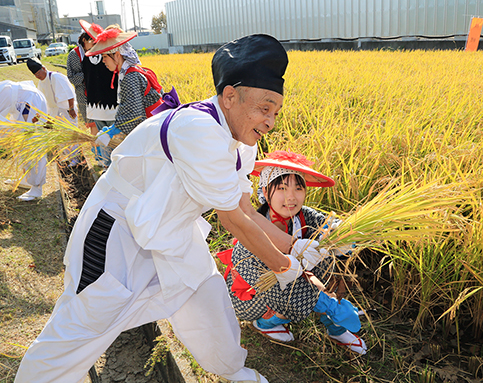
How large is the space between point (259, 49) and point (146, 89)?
6.87 ft

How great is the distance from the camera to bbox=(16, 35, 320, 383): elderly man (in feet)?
4.00

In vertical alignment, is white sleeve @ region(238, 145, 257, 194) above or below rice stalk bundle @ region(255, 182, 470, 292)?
above

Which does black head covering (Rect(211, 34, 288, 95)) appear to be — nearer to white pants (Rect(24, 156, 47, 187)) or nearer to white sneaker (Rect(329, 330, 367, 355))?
white sneaker (Rect(329, 330, 367, 355))

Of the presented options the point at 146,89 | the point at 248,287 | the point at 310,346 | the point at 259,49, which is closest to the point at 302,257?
the point at 248,287

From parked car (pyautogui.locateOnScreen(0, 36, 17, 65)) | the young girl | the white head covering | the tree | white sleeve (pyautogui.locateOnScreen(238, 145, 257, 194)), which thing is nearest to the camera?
white sleeve (pyautogui.locateOnScreen(238, 145, 257, 194))

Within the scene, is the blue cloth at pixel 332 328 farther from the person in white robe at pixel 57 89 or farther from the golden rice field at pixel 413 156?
Answer: the person in white robe at pixel 57 89

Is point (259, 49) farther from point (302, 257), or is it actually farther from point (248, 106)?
point (302, 257)

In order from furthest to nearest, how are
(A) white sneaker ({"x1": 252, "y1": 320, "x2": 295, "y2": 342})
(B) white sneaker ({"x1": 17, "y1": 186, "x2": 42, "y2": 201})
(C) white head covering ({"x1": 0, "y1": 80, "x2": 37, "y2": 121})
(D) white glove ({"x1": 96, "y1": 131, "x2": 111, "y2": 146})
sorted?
(B) white sneaker ({"x1": 17, "y1": 186, "x2": 42, "y2": 201}) < (C) white head covering ({"x1": 0, "y1": 80, "x2": 37, "y2": 121}) < (D) white glove ({"x1": 96, "y1": 131, "x2": 111, "y2": 146}) < (A) white sneaker ({"x1": 252, "y1": 320, "x2": 295, "y2": 342})

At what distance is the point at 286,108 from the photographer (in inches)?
163

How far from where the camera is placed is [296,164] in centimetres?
182

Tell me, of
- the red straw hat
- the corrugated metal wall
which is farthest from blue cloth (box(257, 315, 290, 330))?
the corrugated metal wall

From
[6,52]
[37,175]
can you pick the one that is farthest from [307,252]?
[6,52]

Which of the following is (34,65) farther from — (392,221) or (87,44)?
(392,221)

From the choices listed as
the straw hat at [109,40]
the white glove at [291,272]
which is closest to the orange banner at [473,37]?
the straw hat at [109,40]
